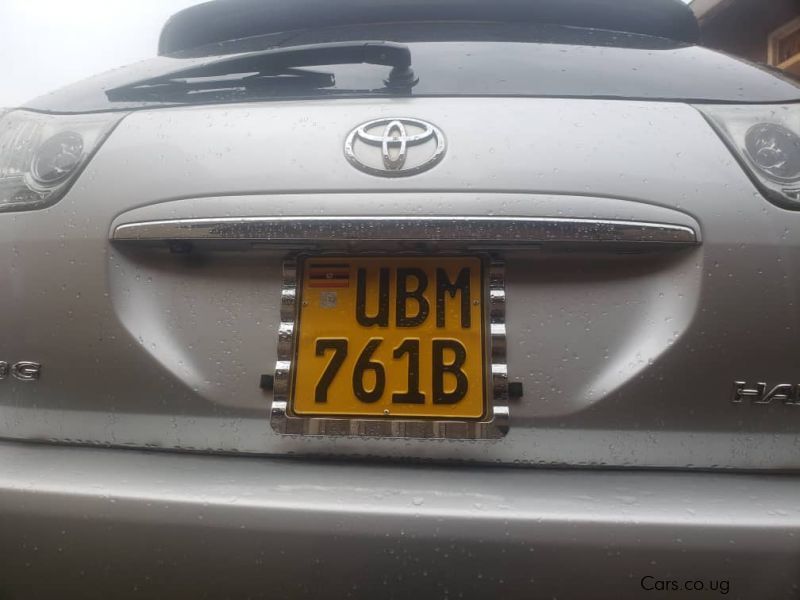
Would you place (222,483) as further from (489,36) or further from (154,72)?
(489,36)

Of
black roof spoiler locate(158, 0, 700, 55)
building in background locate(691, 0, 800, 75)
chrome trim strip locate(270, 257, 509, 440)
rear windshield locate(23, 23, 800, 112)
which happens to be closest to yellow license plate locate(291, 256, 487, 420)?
chrome trim strip locate(270, 257, 509, 440)

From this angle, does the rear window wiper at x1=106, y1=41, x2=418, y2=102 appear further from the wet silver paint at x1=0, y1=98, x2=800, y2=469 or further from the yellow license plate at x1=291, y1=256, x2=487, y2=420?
the yellow license plate at x1=291, y1=256, x2=487, y2=420

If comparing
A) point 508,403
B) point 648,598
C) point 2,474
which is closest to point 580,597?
point 648,598

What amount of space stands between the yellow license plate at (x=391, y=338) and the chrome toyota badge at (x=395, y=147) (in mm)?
153

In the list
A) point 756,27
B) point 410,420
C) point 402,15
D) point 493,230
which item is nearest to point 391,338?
point 410,420

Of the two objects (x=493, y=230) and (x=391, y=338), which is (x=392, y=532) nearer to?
(x=391, y=338)

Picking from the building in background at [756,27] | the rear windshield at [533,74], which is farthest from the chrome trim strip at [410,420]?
the building in background at [756,27]

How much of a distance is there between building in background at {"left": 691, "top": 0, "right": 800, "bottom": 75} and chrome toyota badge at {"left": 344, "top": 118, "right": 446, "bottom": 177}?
5.47m

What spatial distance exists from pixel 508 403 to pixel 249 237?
0.50 metres

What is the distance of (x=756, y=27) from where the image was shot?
5.98 meters

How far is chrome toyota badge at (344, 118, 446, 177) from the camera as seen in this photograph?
3.70ft

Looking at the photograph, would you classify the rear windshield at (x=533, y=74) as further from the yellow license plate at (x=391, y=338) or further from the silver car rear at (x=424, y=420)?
the yellow license plate at (x=391, y=338)

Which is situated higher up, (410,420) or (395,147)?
(395,147)

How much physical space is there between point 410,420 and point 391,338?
0.14 metres
